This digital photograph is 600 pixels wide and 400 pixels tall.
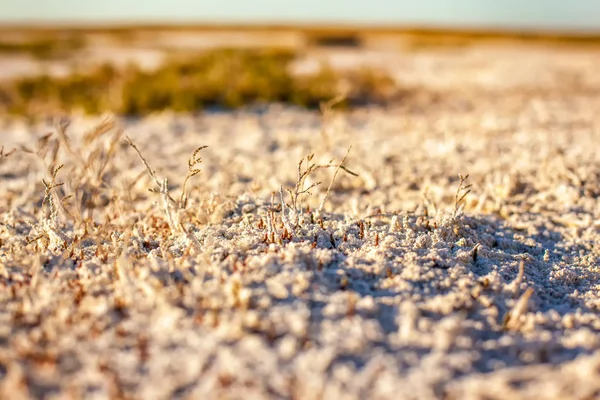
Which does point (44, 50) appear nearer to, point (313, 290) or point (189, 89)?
point (189, 89)

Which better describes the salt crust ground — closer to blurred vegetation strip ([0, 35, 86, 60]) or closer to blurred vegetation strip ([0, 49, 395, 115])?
blurred vegetation strip ([0, 49, 395, 115])

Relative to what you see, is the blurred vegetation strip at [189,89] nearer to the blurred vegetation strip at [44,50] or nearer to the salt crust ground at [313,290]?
the salt crust ground at [313,290]

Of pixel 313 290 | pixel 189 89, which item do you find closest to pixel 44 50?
pixel 189 89

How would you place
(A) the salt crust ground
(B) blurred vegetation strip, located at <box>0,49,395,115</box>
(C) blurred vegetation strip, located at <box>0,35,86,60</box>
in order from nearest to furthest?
(A) the salt crust ground < (B) blurred vegetation strip, located at <box>0,49,395,115</box> < (C) blurred vegetation strip, located at <box>0,35,86,60</box>

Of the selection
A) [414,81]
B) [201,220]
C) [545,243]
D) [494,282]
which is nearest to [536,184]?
[545,243]

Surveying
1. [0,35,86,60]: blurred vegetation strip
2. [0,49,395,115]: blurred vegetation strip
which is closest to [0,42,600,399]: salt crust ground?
[0,49,395,115]: blurred vegetation strip

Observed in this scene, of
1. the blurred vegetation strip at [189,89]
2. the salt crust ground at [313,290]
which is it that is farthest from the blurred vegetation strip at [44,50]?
the salt crust ground at [313,290]
